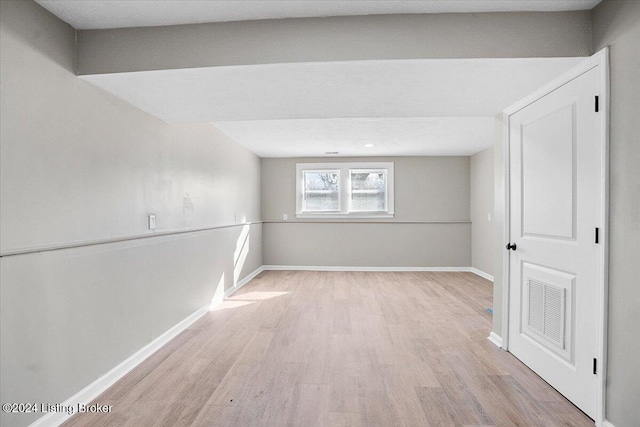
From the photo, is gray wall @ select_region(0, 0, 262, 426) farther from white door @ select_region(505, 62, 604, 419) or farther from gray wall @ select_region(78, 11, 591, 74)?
white door @ select_region(505, 62, 604, 419)

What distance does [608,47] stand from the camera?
1646 millimetres

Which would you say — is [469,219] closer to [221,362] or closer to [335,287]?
[335,287]

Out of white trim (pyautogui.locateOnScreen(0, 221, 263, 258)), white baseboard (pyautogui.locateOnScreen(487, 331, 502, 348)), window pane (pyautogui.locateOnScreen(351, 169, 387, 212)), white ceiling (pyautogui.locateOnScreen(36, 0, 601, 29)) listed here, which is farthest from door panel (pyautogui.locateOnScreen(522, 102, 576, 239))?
window pane (pyautogui.locateOnScreen(351, 169, 387, 212))

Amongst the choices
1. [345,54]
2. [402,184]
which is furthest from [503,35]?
[402,184]

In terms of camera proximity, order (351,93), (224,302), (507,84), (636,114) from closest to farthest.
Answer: (636,114) < (507,84) < (351,93) < (224,302)

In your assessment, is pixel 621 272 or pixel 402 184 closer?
pixel 621 272

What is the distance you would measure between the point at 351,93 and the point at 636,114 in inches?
59.0

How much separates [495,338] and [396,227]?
3530 mm

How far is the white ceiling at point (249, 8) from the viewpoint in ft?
5.50

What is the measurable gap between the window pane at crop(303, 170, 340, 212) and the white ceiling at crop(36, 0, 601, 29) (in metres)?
4.51

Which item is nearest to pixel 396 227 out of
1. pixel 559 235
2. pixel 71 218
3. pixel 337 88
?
pixel 559 235

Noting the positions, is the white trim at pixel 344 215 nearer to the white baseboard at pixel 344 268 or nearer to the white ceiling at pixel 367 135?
the white baseboard at pixel 344 268

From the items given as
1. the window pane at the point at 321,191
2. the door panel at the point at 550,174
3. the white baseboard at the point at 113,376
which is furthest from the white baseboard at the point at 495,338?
the window pane at the point at 321,191

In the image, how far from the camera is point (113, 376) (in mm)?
2127
